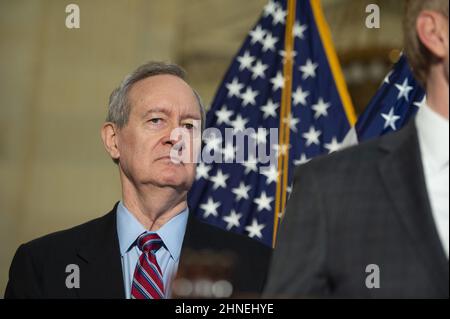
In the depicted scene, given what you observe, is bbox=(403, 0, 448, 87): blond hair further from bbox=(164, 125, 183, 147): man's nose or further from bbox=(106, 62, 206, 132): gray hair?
bbox=(106, 62, 206, 132): gray hair

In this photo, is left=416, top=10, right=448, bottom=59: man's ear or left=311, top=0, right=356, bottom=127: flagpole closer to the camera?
left=416, top=10, right=448, bottom=59: man's ear

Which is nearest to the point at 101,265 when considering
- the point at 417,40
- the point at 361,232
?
the point at 361,232

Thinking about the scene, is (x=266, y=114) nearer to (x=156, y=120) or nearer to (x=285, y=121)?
(x=285, y=121)

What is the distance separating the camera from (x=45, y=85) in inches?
266

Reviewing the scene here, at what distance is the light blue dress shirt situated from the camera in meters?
2.78

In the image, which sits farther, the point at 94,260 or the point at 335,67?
the point at 335,67

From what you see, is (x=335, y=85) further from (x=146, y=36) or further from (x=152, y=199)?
(x=146, y=36)

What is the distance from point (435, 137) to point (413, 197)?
0.51 feet

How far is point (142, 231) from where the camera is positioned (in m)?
2.92

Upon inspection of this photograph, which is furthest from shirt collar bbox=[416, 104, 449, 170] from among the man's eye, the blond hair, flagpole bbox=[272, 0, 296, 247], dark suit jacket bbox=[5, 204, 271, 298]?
flagpole bbox=[272, 0, 296, 247]

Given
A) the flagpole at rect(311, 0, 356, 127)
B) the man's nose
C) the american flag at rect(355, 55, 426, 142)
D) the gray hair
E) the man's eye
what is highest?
the flagpole at rect(311, 0, 356, 127)

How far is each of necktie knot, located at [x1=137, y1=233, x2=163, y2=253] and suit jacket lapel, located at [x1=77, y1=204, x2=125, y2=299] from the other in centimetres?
8

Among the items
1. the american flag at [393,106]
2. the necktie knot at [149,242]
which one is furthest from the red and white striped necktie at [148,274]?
the american flag at [393,106]
